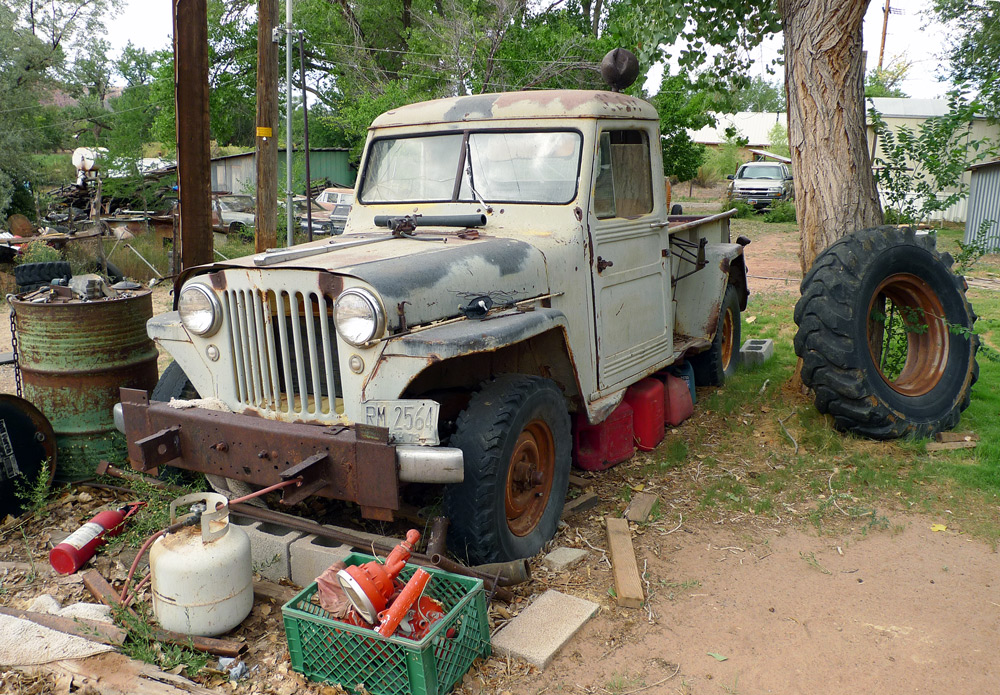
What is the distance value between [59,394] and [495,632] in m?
2.95

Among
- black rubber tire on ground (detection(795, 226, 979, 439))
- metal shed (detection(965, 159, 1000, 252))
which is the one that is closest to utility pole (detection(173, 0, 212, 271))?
black rubber tire on ground (detection(795, 226, 979, 439))

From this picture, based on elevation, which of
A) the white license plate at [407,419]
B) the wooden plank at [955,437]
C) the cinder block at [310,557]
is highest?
the white license plate at [407,419]

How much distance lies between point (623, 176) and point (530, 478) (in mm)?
1989

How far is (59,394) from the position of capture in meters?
4.61

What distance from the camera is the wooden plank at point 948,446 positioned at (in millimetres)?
5254

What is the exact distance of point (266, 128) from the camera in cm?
911

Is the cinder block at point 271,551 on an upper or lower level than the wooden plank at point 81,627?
upper

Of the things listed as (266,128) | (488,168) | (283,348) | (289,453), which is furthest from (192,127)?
(266,128)

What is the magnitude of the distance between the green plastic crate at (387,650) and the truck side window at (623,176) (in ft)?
7.80

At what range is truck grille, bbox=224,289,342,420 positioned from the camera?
339 centimetres

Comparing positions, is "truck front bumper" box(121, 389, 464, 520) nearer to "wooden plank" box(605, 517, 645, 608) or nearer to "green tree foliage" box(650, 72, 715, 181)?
"wooden plank" box(605, 517, 645, 608)

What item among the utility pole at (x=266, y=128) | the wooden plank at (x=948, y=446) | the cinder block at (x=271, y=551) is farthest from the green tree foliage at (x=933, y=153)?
the utility pole at (x=266, y=128)

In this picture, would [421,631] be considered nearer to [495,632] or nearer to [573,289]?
[495,632]

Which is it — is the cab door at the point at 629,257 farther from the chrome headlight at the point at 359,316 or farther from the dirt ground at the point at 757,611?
the chrome headlight at the point at 359,316
